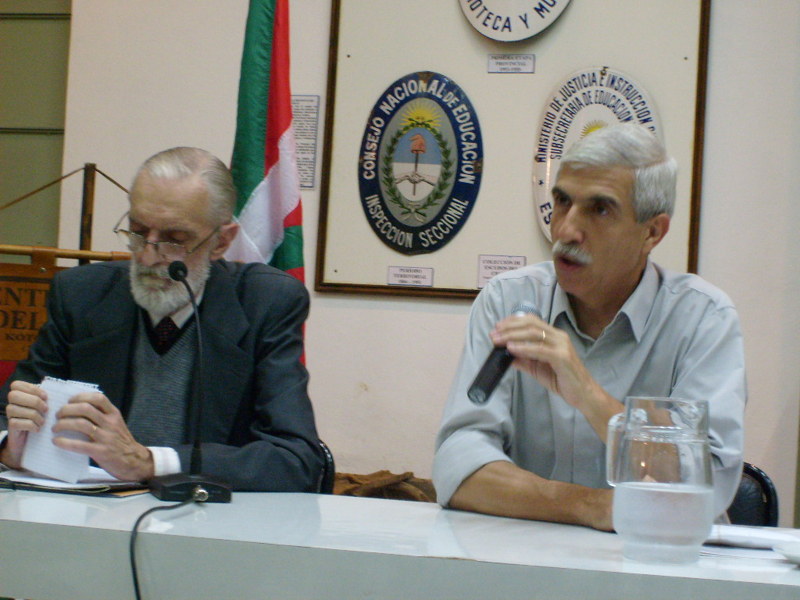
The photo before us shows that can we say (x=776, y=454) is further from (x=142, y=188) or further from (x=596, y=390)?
(x=142, y=188)

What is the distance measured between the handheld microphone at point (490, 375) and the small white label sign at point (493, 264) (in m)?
1.63

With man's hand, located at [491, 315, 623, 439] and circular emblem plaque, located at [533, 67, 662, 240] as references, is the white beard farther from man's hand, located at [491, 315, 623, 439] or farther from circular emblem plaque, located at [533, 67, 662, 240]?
circular emblem plaque, located at [533, 67, 662, 240]

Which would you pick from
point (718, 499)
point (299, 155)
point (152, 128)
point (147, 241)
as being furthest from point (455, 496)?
point (152, 128)

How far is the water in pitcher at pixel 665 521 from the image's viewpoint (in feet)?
2.93

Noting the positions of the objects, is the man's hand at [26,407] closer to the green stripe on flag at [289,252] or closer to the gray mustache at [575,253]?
the gray mustache at [575,253]

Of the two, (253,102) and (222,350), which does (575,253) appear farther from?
(253,102)

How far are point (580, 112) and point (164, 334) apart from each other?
5.81 feet

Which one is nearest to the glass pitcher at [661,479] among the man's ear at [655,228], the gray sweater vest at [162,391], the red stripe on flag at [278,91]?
the man's ear at [655,228]

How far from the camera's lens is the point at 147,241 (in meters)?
1.71

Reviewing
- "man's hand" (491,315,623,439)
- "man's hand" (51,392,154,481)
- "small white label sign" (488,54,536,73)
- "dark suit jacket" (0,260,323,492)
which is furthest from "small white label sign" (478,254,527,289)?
"man's hand" (51,392,154,481)

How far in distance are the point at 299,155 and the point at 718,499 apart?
215cm

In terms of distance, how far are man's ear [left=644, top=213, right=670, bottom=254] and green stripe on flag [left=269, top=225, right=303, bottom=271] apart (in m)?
1.09

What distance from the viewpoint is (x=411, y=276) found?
299cm

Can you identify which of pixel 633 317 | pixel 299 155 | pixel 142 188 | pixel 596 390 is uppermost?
pixel 299 155
